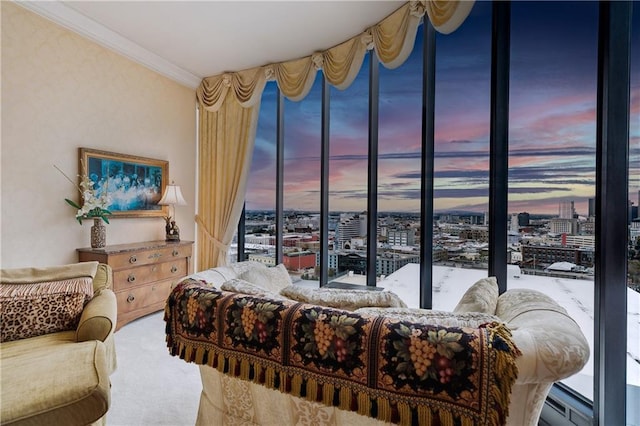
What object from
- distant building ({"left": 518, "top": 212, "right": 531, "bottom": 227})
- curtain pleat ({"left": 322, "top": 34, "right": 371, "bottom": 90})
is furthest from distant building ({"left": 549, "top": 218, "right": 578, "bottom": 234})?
curtain pleat ({"left": 322, "top": 34, "right": 371, "bottom": 90})

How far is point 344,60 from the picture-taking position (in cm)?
296

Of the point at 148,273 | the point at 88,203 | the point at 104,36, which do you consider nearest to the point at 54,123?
the point at 88,203

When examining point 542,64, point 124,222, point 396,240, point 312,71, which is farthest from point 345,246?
point 124,222

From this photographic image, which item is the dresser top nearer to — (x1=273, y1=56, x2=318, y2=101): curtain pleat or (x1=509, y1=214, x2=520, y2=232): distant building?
(x1=273, y1=56, x2=318, y2=101): curtain pleat

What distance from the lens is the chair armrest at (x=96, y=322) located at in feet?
5.48

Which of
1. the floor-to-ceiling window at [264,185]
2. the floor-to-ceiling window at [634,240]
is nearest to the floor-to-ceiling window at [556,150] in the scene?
the floor-to-ceiling window at [634,240]

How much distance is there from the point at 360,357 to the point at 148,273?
2825 millimetres

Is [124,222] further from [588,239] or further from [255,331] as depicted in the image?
[588,239]

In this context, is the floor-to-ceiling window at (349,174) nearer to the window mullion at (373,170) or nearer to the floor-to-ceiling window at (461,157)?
the window mullion at (373,170)

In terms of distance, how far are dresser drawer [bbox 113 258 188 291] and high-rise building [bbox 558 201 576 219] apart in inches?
136

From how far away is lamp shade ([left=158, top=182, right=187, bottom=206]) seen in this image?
138 inches

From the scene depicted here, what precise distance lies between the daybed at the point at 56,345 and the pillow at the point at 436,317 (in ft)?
4.14

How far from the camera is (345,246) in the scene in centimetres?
319

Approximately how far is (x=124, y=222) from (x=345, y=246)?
2.45 m
